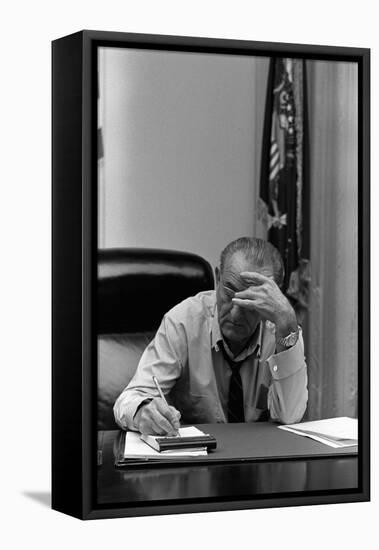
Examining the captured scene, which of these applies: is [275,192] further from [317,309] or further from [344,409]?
[344,409]

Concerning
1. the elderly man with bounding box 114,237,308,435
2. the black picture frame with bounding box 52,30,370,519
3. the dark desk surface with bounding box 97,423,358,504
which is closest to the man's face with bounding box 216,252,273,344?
the elderly man with bounding box 114,237,308,435

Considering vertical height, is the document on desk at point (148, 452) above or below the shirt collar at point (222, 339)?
below

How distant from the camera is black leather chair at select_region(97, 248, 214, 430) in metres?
4.00

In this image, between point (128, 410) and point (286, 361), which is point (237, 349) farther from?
point (128, 410)

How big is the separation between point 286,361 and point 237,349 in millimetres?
163

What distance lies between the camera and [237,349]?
4.27 meters

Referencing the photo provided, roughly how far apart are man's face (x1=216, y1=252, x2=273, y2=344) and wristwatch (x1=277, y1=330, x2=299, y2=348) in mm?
97

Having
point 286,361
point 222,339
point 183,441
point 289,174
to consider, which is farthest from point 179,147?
point 183,441

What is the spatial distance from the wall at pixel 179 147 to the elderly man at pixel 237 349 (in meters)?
0.13

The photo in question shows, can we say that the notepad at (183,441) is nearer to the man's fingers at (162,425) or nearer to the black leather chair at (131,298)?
the man's fingers at (162,425)

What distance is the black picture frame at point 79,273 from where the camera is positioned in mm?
3807

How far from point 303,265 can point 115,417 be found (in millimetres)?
800

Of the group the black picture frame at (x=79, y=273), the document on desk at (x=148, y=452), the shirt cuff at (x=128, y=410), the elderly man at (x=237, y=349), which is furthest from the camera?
the elderly man at (x=237, y=349)

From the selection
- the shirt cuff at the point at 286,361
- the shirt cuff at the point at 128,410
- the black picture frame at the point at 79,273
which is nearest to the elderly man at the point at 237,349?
the shirt cuff at the point at 286,361
